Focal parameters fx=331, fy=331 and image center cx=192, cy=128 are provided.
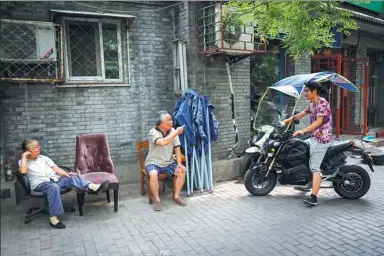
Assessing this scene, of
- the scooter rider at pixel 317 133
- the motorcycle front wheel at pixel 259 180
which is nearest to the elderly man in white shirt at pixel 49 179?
the motorcycle front wheel at pixel 259 180

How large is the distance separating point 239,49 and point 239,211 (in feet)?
9.49

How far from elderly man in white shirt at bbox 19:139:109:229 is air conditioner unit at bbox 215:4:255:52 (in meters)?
3.07

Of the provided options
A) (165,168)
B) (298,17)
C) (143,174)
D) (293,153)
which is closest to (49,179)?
(143,174)

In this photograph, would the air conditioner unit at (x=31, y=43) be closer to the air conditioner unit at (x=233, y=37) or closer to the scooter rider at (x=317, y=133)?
the air conditioner unit at (x=233, y=37)

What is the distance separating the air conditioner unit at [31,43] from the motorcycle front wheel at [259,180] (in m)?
3.56

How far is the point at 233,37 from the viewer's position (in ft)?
19.5

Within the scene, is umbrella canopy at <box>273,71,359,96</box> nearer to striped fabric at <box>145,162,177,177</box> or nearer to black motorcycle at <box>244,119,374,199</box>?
black motorcycle at <box>244,119,374,199</box>

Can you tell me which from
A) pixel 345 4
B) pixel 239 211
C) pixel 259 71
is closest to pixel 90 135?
pixel 239 211

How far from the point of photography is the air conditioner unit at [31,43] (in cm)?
478

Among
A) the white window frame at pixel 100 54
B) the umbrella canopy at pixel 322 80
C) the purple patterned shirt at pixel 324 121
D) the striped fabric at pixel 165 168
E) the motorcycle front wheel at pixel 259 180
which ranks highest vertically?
the white window frame at pixel 100 54

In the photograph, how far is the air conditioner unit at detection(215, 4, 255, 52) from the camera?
5.68 metres

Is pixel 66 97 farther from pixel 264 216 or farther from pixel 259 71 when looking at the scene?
pixel 259 71

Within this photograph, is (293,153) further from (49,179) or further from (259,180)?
(49,179)

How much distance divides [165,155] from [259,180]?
1.59m
